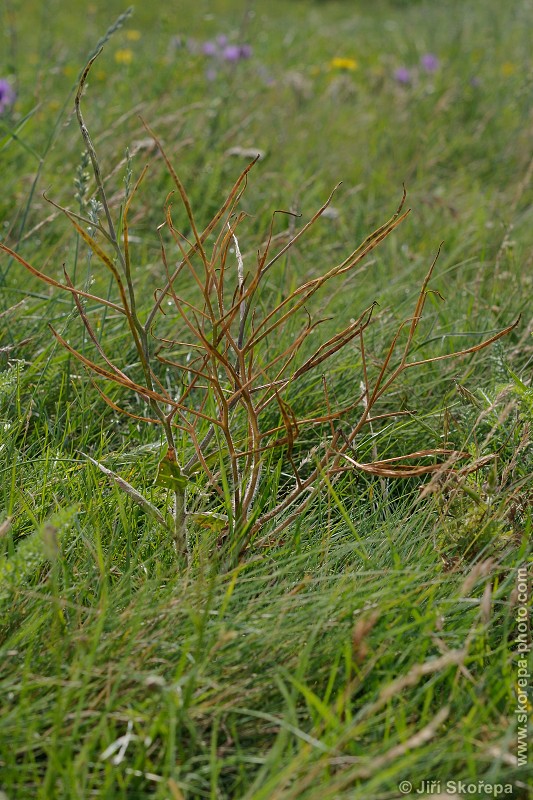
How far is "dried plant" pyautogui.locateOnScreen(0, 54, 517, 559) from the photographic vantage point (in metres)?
1.22

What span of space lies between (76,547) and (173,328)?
90 cm

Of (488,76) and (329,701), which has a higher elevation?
(329,701)

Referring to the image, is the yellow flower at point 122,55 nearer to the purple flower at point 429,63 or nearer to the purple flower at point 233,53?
the purple flower at point 233,53

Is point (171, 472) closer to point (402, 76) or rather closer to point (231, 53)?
point (231, 53)

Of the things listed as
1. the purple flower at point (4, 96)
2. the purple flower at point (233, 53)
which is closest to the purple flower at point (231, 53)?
the purple flower at point (233, 53)

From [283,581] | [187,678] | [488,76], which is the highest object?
[187,678]

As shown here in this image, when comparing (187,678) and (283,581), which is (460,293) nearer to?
(283,581)

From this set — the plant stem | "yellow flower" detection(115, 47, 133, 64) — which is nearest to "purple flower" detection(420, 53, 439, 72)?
A: "yellow flower" detection(115, 47, 133, 64)

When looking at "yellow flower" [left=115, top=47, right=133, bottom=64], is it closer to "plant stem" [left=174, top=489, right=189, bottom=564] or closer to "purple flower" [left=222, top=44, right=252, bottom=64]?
"purple flower" [left=222, top=44, right=252, bottom=64]

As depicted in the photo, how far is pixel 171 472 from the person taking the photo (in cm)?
133

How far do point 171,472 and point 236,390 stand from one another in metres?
0.21

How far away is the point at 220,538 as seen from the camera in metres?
1.43

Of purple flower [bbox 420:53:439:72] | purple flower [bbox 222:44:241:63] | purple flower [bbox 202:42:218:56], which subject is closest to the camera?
purple flower [bbox 222:44:241:63]

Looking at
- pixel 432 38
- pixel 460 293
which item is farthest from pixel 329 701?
pixel 432 38
